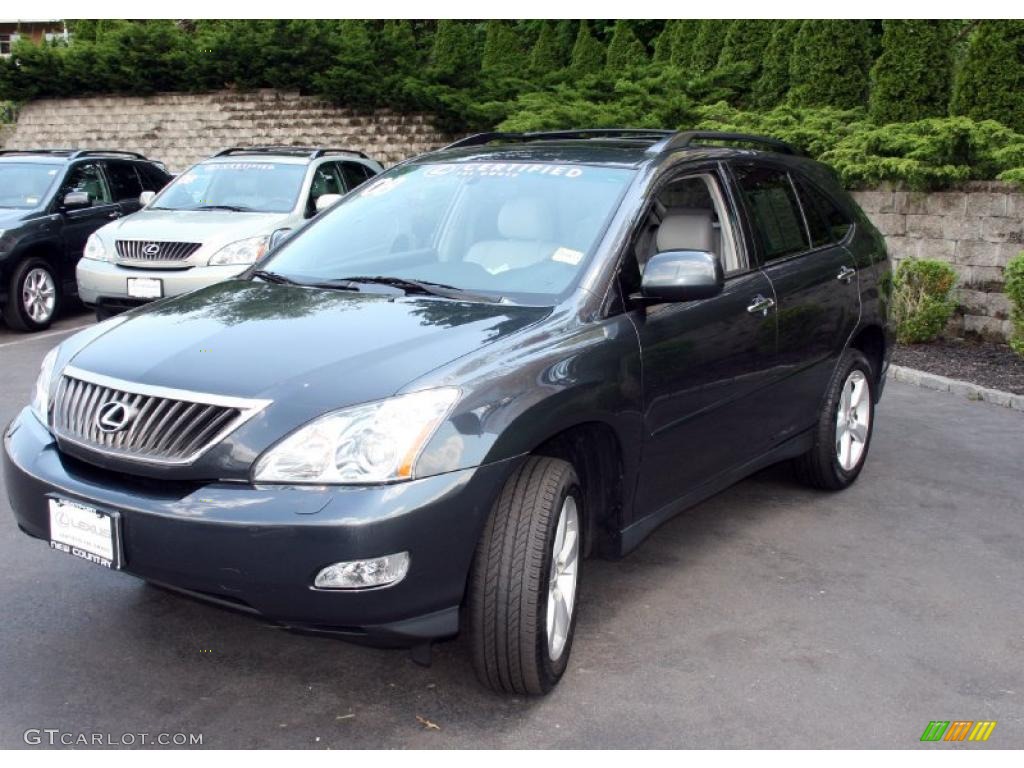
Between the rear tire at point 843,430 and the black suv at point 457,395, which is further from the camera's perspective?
the rear tire at point 843,430

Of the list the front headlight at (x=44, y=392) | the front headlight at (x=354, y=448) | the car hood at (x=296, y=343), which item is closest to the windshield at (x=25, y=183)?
the car hood at (x=296, y=343)

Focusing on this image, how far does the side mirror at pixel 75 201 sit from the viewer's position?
443 inches

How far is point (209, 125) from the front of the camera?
2269cm

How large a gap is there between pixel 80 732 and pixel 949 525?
13.3 ft

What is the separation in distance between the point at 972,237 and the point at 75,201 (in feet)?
28.2

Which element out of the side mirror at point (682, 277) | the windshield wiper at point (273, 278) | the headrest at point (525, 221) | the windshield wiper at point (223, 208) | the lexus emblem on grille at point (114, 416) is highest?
the headrest at point (525, 221)

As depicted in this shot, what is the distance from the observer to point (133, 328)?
13.1 ft

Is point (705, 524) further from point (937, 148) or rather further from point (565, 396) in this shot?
point (937, 148)

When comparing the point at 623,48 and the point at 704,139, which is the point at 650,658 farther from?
the point at 623,48

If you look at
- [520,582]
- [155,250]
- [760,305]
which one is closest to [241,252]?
[155,250]

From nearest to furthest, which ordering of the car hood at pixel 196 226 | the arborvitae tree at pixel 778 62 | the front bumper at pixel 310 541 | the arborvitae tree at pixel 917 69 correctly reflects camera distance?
the front bumper at pixel 310 541 < the car hood at pixel 196 226 < the arborvitae tree at pixel 917 69 < the arborvitae tree at pixel 778 62

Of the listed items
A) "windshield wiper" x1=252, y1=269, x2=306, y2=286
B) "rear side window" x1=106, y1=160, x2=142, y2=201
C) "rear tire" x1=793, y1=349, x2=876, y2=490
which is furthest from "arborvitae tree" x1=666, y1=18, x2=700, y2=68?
"windshield wiper" x1=252, y1=269, x2=306, y2=286

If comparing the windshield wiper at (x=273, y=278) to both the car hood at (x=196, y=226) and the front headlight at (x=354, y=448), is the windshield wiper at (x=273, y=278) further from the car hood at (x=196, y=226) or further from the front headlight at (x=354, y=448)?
the car hood at (x=196, y=226)
